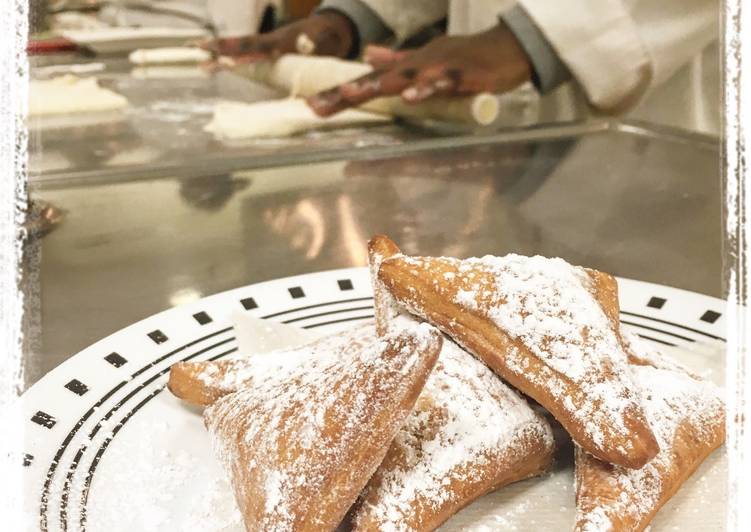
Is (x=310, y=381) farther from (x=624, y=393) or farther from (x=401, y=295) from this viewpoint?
(x=624, y=393)

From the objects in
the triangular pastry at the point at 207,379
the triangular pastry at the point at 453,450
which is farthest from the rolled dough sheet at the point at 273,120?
the triangular pastry at the point at 453,450

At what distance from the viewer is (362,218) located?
1.31m

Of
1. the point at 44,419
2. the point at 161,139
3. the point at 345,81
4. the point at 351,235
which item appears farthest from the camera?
the point at 345,81

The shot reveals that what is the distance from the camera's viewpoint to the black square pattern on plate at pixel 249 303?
2.88ft

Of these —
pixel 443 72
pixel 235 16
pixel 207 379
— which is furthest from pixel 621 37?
pixel 235 16

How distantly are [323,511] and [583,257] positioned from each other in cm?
76

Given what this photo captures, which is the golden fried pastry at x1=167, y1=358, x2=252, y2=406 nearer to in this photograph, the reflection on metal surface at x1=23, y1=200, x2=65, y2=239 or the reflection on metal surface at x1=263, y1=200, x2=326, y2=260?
the reflection on metal surface at x1=263, y1=200, x2=326, y2=260

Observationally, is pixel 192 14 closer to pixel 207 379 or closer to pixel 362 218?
pixel 362 218

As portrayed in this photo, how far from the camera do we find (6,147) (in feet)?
3.73

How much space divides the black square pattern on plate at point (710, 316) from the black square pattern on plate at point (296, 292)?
1.54ft

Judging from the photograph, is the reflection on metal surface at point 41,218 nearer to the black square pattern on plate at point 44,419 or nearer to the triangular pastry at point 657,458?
the black square pattern on plate at point 44,419

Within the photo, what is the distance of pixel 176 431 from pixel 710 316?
0.59 meters

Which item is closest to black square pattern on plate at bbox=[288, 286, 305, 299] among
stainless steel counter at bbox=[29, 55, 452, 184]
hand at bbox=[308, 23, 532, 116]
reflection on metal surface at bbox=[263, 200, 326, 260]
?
reflection on metal surface at bbox=[263, 200, 326, 260]

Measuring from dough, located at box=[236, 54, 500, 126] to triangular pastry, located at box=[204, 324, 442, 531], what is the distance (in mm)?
1431
